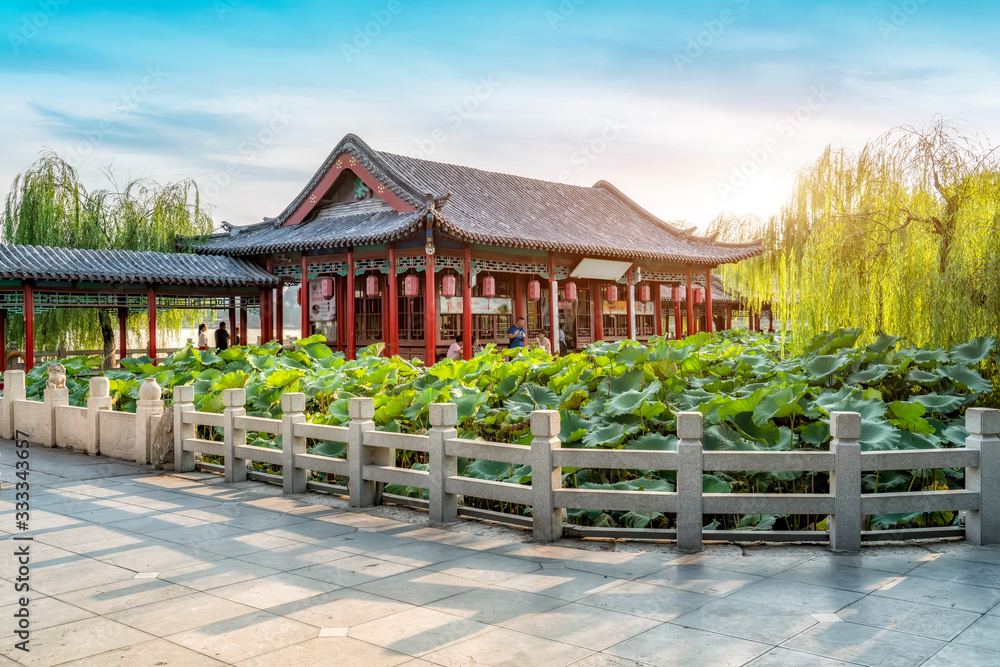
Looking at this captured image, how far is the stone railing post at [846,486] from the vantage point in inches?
213

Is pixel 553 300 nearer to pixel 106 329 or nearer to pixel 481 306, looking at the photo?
pixel 481 306

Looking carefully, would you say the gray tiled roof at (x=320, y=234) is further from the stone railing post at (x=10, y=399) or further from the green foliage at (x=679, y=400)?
the stone railing post at (x=10, y=399)

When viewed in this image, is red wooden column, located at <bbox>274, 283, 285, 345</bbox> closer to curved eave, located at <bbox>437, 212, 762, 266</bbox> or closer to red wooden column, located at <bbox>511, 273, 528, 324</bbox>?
red wooden column, located at <bbox>511, 273, 528, 324</bbox>

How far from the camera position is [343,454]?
8.44 metres

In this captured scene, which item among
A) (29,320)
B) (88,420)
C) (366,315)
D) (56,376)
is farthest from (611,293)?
(88,420)

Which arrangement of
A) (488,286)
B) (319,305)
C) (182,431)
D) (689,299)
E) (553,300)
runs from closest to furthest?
(182,431), (488,286), (553,300), (319,305), (689,299)

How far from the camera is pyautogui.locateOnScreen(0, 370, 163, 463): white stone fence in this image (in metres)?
9.46

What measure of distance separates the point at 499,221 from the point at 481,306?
2.04m

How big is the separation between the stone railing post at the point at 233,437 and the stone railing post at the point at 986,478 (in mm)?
6407

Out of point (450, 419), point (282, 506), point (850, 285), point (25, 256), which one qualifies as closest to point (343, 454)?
point (282, 506)

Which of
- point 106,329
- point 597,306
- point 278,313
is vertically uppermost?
point 597,306

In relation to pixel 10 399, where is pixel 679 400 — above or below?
above

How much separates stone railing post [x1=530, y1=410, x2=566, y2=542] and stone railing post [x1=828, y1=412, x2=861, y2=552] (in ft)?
6.01

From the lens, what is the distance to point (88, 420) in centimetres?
1035
